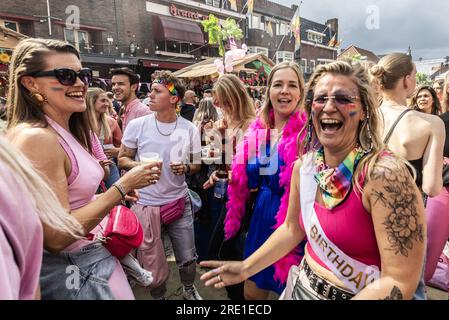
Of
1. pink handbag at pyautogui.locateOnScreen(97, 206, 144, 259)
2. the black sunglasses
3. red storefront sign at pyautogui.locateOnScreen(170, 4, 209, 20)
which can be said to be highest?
red storefront sign at pyautogui.locateOnScreen(170, 4, 209, 20)

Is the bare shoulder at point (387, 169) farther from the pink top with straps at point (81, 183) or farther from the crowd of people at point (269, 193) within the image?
the pink top with straps at point (81, 183)

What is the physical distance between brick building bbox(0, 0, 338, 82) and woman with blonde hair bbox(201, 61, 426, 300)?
55.3ft

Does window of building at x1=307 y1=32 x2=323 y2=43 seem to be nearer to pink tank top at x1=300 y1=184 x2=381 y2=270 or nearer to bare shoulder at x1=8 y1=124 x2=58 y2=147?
pink tank top at x1=300 y1=184 x2=381 y2=270

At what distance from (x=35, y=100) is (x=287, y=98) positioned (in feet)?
5.90

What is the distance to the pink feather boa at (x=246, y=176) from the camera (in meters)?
2.13

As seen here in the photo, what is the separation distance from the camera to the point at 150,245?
2.66 meters

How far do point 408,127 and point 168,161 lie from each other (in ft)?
6.50

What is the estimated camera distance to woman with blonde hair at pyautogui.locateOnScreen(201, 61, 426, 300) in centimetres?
112

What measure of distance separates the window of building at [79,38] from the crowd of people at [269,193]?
1649cm

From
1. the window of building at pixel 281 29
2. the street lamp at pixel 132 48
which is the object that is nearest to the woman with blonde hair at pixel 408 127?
the street lamp at pixel 132 48

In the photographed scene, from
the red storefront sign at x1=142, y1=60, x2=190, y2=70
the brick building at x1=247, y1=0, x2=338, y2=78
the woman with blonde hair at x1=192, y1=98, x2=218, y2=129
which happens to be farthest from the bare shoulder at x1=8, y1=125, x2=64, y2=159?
the brick building at x1=247, y1=0, x2=338, y2=78

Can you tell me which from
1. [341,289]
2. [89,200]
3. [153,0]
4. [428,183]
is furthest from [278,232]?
[153,0]

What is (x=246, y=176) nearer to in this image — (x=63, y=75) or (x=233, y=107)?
(x=233, y=107)

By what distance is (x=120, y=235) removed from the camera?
150cm
